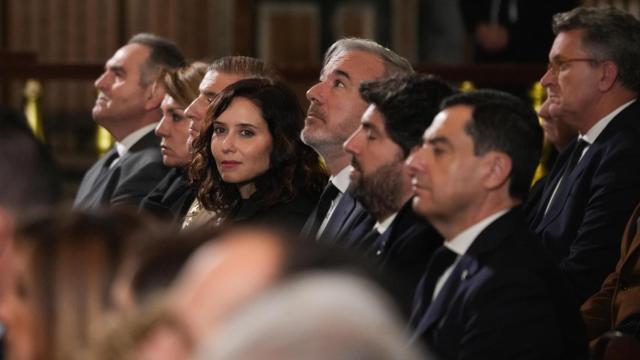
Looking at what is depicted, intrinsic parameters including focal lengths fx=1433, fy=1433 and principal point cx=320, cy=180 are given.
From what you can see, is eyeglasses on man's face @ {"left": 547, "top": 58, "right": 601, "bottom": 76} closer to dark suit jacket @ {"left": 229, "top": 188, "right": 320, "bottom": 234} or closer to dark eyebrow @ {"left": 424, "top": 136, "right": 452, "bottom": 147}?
dark suit jacket @ {"left": 229, "top": 188, "right": 320, "bottom": 234}

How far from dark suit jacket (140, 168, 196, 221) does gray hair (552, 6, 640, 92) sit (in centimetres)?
131

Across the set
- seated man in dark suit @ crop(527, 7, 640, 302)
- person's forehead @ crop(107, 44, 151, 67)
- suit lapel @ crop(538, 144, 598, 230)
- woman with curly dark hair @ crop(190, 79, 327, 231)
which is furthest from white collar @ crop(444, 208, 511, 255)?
person's forehead @ crop(107, 44, 151, 67)

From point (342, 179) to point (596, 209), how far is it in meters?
0.71

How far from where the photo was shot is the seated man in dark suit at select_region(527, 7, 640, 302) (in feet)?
12.3

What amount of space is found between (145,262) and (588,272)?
274cm

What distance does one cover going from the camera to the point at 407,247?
3.27m

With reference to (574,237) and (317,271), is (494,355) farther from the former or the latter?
(317,271)

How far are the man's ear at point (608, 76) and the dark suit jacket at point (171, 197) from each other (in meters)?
1.32

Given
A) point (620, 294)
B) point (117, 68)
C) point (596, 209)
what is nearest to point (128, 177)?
point (117, 68)

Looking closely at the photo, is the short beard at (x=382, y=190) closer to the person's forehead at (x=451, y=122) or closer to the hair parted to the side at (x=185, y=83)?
the person's forehead at (x=451, y=122)

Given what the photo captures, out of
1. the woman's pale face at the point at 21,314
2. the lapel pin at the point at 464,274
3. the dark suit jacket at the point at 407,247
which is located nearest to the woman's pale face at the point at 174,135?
the dark suit jacket at the point at 407,247

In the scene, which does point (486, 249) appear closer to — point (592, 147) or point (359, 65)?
point (592, 147)

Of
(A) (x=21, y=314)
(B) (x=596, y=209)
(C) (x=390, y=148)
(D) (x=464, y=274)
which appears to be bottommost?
(B) (x=596, y=209)

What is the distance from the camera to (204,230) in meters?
1.13
